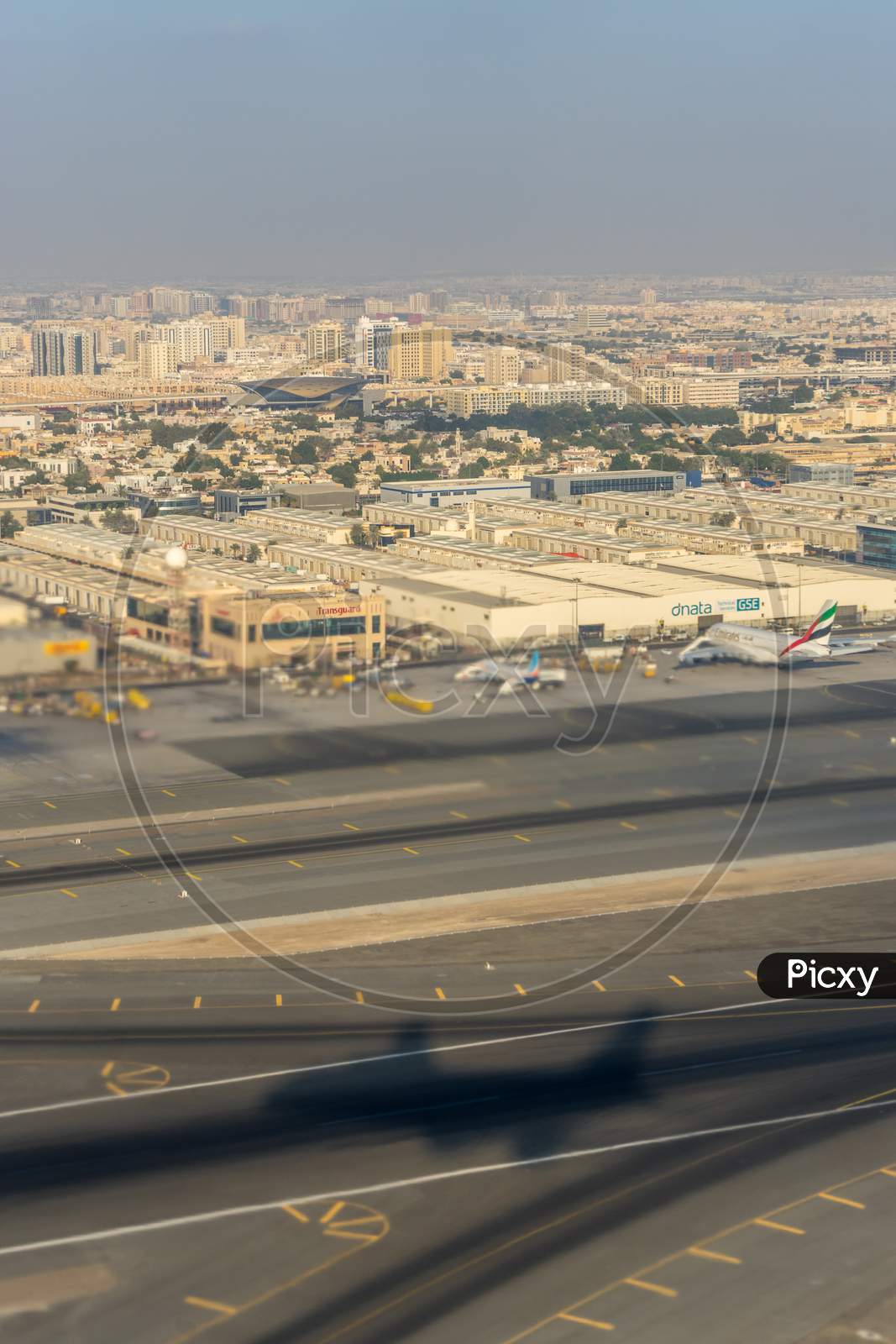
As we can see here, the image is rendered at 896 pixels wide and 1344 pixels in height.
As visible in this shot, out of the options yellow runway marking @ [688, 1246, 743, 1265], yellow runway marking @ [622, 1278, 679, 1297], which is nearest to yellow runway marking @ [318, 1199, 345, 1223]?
yellow runway marking @ [622, 1278, 679, 1297]

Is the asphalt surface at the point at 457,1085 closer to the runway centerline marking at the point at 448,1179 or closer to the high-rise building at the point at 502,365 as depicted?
the runway centerline marking at the point at 448,1179

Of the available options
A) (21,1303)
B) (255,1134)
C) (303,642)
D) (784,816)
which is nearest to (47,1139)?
(255,1134)

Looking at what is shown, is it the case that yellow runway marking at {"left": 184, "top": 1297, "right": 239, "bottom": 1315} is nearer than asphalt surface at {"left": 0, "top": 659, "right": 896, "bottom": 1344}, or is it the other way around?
yellow runway marking at {"left": 184, "top": 1297, "right": 239, "bottom": 1315}

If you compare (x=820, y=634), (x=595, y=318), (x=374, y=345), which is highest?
(x=595, y=318)

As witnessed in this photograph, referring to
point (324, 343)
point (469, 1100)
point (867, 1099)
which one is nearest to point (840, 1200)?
point (867, 1099)

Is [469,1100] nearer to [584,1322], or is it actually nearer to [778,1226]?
[778,1226]

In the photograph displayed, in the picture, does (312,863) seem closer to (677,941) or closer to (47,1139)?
(677,941)

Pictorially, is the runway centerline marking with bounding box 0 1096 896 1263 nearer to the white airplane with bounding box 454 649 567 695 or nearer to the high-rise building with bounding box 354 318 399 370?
the white airplane with bounding box 454 649 567 695

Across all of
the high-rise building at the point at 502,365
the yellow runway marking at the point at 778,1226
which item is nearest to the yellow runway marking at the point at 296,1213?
the yellow runway marking at the point at 778,1226
